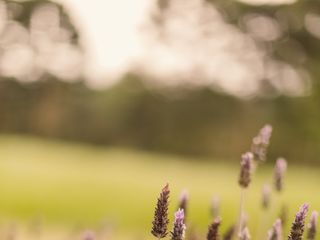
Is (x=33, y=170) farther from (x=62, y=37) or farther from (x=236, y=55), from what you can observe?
(x=62, y=37)

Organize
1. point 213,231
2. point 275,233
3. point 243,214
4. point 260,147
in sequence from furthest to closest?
point 243,214
point 260,147
point 275,233
point 213,231

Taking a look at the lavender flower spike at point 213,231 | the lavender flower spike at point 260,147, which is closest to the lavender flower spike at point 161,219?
the lavender flower spike at point 213,231

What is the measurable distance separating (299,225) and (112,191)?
15529 mm

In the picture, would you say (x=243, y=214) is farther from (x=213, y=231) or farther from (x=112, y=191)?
(x=112, y=191)

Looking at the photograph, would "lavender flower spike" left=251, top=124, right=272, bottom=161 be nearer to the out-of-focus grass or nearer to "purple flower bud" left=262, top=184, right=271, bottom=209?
"purple flower bud" left=262, top=184, right=271, bottom=209

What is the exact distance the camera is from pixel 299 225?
336 centimetres

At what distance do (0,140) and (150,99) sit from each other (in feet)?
37.0

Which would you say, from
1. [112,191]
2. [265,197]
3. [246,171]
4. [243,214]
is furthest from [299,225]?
[112,191]

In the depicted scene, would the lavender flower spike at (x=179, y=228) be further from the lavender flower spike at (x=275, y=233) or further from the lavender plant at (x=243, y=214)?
the lavender flower spike at (x=275, y=233)

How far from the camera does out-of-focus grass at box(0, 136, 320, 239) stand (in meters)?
16.0

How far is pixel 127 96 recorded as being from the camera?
48.2m

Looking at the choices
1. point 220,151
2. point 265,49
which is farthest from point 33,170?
point 265,49

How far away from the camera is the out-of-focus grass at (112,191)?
16023 millimetres

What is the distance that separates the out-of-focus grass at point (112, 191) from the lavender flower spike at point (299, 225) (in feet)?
28.9
